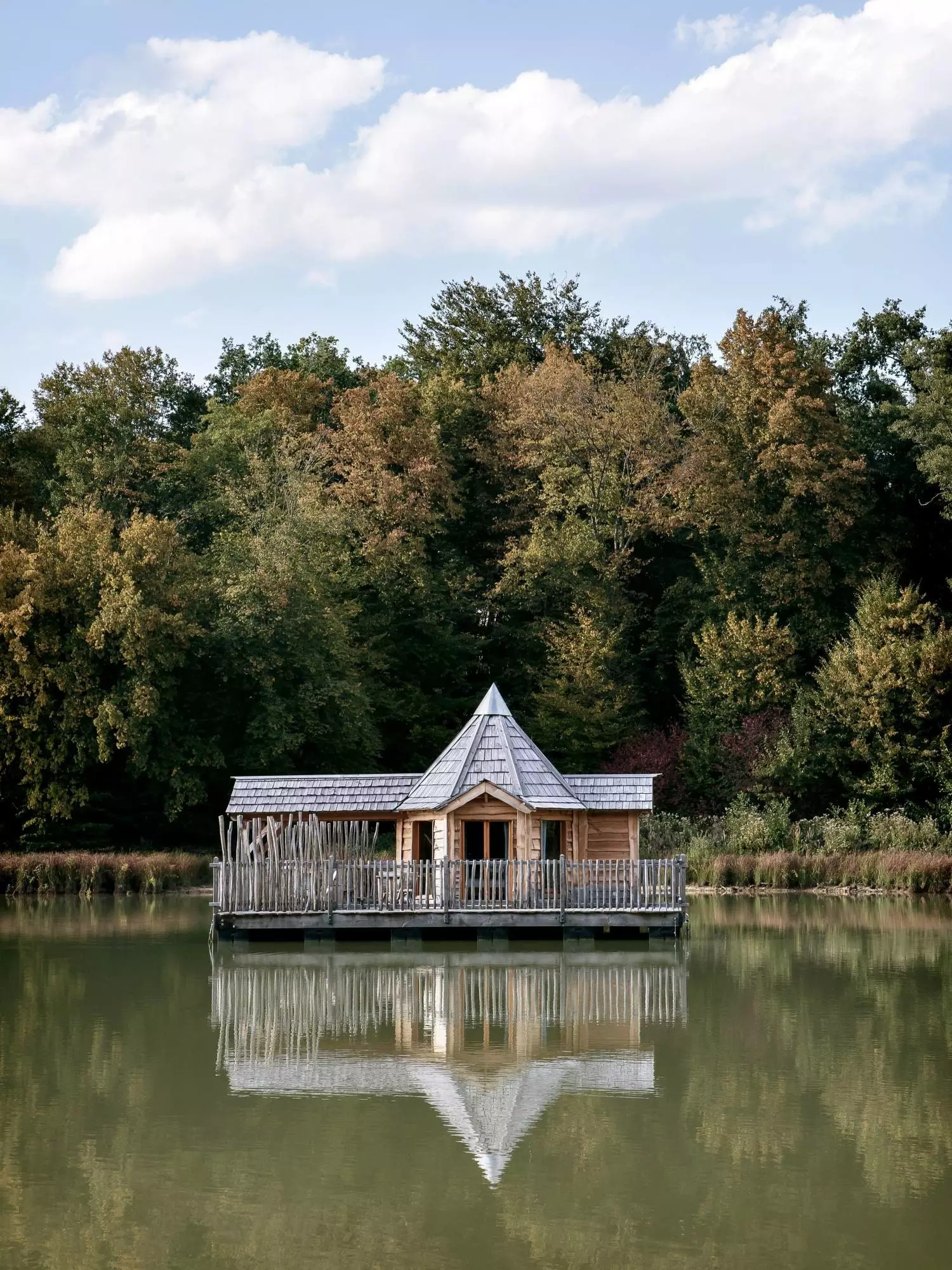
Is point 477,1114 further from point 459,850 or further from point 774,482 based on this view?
point 774,482

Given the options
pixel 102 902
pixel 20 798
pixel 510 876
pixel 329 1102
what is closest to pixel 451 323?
pixel 20 798

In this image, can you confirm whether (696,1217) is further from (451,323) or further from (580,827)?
(451,323)

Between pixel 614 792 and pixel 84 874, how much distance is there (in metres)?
13.3

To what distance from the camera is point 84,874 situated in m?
37.3

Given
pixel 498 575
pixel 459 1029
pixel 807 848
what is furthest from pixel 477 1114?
pixel 498 575

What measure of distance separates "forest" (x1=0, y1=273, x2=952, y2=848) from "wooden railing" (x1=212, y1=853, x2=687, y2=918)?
15488 mm

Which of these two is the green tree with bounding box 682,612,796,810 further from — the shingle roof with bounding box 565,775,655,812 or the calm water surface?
the calm water surface

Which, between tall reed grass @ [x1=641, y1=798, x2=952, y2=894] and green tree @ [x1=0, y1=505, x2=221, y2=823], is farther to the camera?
green tree @ [x1=0, y1=505, x2=221, y2=823]

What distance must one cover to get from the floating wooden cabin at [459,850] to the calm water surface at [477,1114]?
10.2 ft

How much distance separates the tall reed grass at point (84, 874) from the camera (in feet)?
122

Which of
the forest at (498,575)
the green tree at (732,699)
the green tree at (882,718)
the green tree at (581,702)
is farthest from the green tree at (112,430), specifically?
the green tree at (882,718)

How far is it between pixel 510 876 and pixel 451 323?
37817 mm

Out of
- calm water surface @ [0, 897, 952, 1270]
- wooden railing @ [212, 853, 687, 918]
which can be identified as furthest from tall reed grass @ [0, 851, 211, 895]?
calm water surface @ [0, 897, 952, 1270]

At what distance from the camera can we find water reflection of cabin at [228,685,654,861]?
1172 inches
